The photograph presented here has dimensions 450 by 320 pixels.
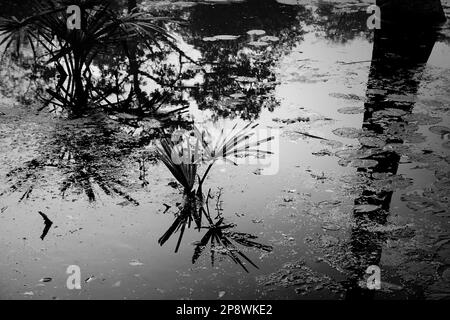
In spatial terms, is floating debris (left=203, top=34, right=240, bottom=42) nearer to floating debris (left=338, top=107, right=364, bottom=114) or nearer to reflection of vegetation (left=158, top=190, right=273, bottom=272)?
floating debris (left=338, top=107, right=364, bottom=114)

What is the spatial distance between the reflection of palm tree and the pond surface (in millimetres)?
11

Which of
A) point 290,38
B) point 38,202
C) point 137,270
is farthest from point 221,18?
point 137,270

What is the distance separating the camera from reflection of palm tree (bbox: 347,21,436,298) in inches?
80.5

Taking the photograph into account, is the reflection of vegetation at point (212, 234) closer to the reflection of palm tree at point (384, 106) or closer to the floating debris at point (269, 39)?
the reflection of palm tree at point (384, 106)

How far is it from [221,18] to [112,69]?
8.56 feet

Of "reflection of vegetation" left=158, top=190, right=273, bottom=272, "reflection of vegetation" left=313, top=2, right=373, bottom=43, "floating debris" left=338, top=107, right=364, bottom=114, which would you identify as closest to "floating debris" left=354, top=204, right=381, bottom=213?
"reflection of vegetation" left=158, top=190, right=273, bottom=272

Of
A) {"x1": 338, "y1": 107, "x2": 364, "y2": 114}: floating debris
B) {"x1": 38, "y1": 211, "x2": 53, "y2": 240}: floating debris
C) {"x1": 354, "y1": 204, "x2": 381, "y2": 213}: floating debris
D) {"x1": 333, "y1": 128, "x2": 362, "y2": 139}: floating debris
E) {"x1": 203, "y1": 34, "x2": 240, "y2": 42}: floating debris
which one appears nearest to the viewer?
{"x1": 38, "y1": 211, "x2": 53, "y2": 240}: floating debris

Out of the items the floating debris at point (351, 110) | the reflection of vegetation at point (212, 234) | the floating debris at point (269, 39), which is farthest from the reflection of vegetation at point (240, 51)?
the reflection of vegetation at point (212, 234)

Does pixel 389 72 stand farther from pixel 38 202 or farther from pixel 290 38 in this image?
pixel 38 202

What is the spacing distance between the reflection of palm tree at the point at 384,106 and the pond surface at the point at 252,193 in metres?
0.01

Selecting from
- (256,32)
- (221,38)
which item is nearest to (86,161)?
(221,38)

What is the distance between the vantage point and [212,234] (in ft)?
7.09

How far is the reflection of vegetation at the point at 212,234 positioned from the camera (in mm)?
2035

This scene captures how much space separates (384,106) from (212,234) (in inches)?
84.3
